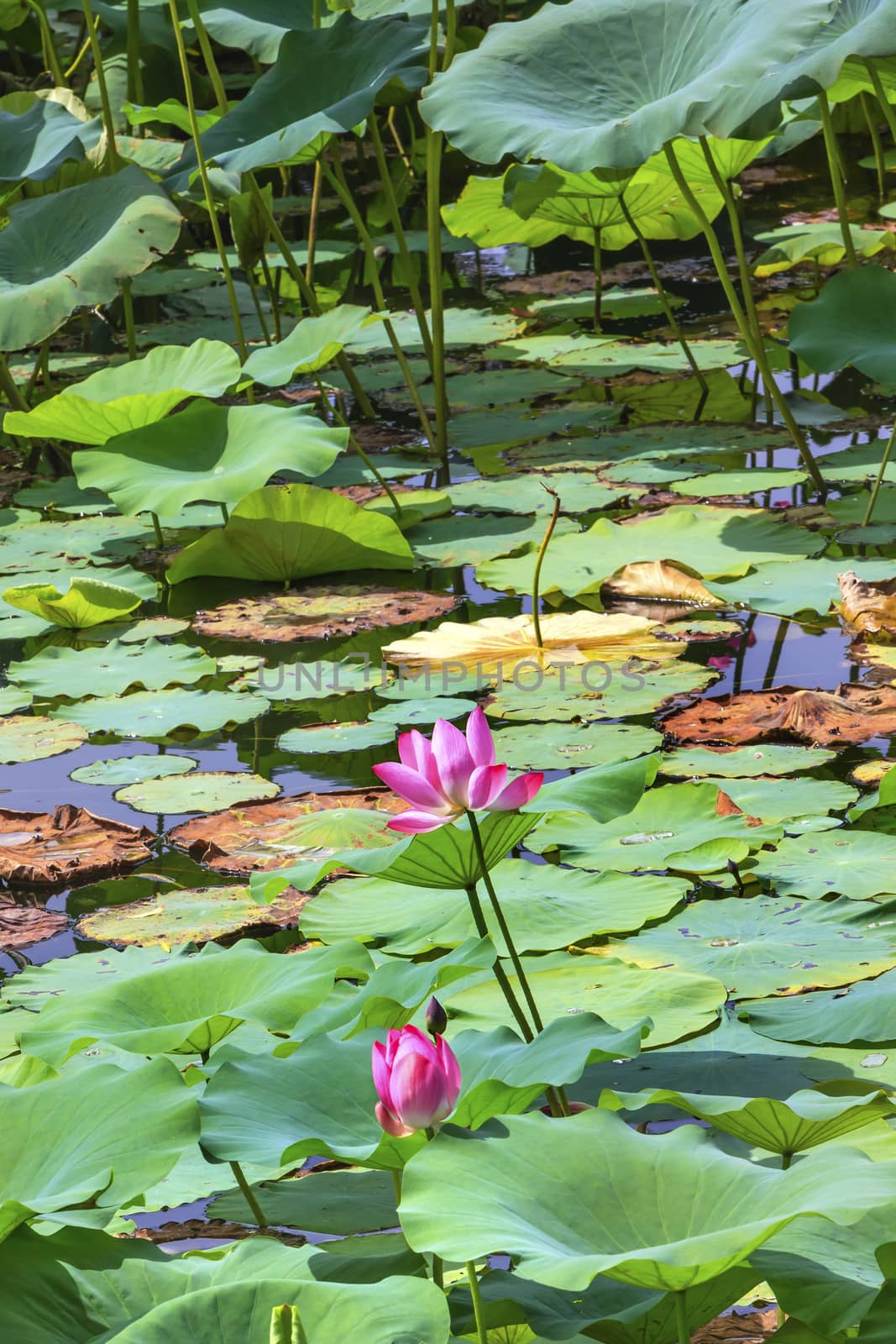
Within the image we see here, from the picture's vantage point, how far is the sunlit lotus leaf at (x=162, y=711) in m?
2.31

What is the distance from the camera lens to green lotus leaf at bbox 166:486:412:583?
288 cm

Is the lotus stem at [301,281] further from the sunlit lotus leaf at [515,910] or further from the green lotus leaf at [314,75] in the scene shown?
the sunlit lotus leaf at [515,910]

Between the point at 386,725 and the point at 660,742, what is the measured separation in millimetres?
428

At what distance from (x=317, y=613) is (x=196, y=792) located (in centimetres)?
79

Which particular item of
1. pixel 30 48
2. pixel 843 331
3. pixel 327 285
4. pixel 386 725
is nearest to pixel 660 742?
pixel 386 725

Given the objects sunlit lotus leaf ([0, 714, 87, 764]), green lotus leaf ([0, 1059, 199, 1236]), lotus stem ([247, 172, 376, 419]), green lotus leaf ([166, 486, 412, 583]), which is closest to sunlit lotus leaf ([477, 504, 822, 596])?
green lotus leaf ([166, 486, 412, 583])

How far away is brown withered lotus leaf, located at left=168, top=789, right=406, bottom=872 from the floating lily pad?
26mm

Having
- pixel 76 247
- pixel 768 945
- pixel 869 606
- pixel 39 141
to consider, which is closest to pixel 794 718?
pixel 869 606

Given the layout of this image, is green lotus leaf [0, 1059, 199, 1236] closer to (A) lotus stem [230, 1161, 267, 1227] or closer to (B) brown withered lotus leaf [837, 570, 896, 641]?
(A) lotus stem [230, 1161, 267, 1227]

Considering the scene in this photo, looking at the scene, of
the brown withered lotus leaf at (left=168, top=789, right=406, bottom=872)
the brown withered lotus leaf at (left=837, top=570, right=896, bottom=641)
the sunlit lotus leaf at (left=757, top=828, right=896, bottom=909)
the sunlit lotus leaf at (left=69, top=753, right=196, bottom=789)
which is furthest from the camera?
the brown withered lotus leaf at (left=837, top=570, right=896, bottom=641)

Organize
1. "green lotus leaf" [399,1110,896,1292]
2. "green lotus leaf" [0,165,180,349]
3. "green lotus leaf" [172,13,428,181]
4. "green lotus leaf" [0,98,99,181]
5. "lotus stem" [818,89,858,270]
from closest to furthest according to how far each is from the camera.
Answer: "green lotus leaf" [399,1110,896,1292] < "lotus stem" [818,89,858,270] < "green lotus leaf" [0,165,180,349] < "green lotus leaf" [172,13,428,181] < "green lotus leaf" [0,98,99,181]

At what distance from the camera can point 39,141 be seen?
13.4ft

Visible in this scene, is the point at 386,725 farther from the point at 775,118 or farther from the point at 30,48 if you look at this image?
the point at 30,48

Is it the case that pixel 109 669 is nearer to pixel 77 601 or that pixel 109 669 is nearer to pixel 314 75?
pixel 77 601
